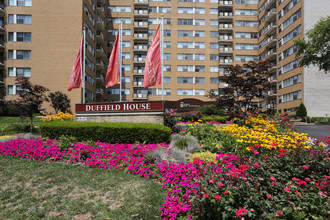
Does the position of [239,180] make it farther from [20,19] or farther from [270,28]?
[270,28]

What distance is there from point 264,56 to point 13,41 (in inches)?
2002

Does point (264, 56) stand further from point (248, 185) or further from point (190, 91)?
point (248, 185)

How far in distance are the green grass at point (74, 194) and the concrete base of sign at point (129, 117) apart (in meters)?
6.32

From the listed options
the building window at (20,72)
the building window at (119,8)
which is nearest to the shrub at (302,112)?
the building window at (119,8)

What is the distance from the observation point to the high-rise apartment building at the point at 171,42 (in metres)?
32.4

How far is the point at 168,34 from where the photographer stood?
4769 centimetres

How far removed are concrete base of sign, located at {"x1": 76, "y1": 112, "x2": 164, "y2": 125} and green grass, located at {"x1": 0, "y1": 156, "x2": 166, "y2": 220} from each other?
6.32 meters

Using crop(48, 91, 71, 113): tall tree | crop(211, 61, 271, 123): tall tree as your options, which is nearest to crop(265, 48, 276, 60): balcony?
crop(211, 61, 271, 123): tall tree

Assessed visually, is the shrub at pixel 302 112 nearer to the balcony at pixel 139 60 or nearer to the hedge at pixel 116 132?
the hedge at pixel 116 132

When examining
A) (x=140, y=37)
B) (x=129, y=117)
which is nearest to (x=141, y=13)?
(x=140, y=37)

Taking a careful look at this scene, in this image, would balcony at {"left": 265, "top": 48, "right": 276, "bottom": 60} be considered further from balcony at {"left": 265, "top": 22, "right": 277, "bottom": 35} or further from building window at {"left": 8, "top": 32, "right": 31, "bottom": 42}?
building window at {"left": 8, "top": 32, "right": 31, "bottom": 42}

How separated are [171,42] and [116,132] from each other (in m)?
41.0

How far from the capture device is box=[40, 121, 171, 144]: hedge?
10172 millimetres

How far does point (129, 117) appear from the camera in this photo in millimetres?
12992
